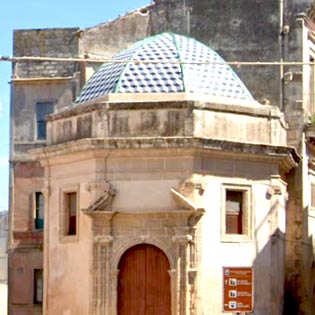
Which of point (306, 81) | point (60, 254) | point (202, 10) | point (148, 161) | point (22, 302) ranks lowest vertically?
point (22, 302)

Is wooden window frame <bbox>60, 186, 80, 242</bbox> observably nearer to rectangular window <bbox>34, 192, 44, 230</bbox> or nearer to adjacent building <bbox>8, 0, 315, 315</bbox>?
adjacent building <bbox>8, 0, 315, 315</bbox>

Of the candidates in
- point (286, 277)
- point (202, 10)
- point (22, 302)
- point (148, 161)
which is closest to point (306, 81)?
point (202, 10)

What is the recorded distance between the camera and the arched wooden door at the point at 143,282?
83.2ft

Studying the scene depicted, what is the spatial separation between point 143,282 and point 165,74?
204 inches

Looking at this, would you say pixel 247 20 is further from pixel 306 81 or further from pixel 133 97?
pixel 133 97

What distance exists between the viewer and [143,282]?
25.5 m

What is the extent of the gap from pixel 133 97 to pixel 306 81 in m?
8.32

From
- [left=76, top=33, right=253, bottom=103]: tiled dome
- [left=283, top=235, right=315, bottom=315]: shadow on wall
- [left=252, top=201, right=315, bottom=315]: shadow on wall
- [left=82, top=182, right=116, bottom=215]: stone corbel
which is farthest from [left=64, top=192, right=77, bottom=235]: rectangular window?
[left=283, top=235, right=315, bottom=315]: shadow on wall

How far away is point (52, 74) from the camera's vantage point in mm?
38375

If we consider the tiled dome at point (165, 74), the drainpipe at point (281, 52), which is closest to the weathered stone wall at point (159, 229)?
the tiled dome at point (165, 74)

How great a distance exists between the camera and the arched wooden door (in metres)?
25.4

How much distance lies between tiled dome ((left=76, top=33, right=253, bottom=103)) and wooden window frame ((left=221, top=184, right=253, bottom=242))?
7.98 feet

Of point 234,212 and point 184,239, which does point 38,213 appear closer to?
point 234,212

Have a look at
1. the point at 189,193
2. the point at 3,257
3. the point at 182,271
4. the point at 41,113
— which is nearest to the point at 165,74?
the point at 189,193
